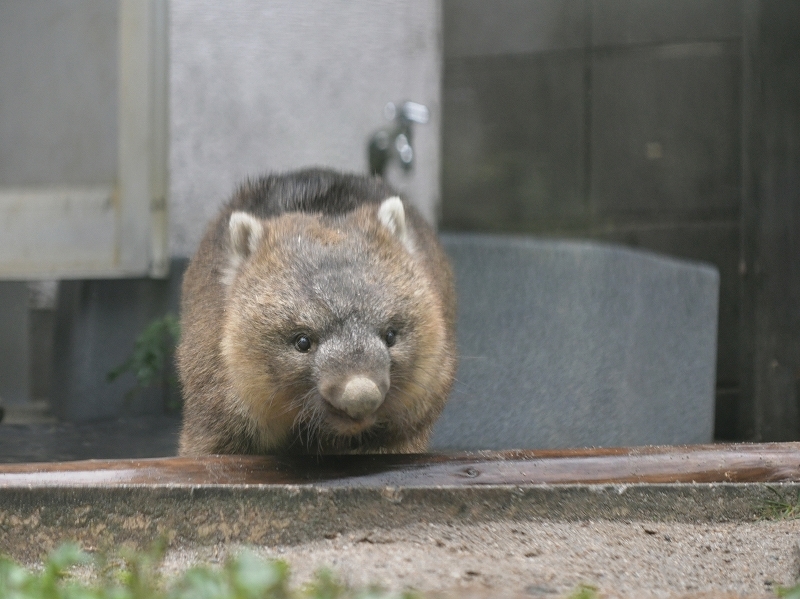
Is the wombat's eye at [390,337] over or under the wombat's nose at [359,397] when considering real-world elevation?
over

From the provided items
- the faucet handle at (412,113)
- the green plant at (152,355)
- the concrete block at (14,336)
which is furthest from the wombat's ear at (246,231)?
the concrete block at (14,336)

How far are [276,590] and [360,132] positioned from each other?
541 cm

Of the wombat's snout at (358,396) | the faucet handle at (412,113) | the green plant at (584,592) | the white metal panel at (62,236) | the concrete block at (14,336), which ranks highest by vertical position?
the faucet handle at (412,113)

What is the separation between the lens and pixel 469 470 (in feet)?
10.1

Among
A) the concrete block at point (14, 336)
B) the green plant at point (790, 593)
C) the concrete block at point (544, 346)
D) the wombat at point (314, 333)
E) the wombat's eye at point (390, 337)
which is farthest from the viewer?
the concrete block at point (14, 336)

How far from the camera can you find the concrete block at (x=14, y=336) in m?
8.23

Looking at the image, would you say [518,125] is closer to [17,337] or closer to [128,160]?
[128,160]

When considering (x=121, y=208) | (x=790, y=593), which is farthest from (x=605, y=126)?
(x=790, y=593)

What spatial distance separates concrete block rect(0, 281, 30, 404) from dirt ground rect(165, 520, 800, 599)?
596 cm

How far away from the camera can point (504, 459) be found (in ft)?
10.3

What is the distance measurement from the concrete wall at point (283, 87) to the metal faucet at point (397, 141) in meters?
0.38

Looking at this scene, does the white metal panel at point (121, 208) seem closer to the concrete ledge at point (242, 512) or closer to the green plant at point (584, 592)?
the concrete ledge at point (242, 512)

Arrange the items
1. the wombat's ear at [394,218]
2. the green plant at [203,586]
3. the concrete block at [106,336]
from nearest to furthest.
→ the green plant at [203,586], the wombat's ear at [394,218], the concrete block at [106,336]

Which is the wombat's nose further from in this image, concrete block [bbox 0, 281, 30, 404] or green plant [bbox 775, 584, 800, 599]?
concrete block [bbox 0, 281, 30, 404]
